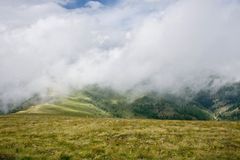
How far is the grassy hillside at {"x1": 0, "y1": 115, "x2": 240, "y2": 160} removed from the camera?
30766 millimetres

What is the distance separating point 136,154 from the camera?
30797 mm

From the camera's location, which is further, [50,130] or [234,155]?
[50,130]

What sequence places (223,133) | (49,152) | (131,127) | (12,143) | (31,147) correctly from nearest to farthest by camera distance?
→ (49,152) → (31,147) → (12,143) → (223,133) → (131,127)

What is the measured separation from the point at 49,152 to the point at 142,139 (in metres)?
10.3

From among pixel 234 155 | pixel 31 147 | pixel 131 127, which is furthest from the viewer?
pixel 131 127

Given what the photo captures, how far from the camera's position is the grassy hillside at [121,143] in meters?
30.8

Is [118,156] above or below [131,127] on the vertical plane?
below

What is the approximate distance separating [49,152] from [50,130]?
13.3m

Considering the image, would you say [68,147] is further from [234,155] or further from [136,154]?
[234,155]

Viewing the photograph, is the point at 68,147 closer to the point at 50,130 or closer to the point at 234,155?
the point at 50,130

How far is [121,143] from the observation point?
35.4 metres

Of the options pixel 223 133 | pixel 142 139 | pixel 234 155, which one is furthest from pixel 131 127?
pixel 234 155

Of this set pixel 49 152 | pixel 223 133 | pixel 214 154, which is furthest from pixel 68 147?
pixel 223 133

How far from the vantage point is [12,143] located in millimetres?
37531
